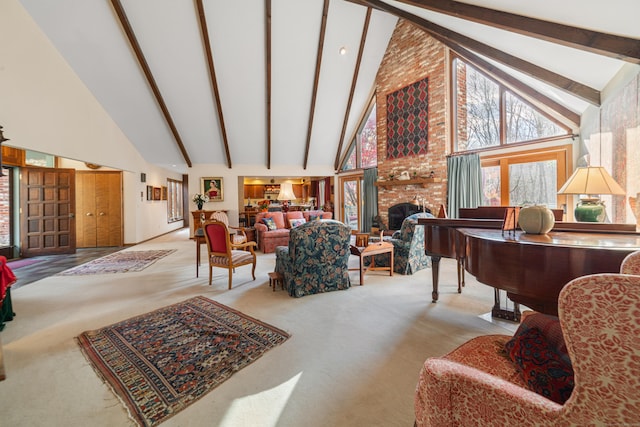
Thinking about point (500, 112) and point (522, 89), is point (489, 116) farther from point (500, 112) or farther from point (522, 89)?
point (522, 89)

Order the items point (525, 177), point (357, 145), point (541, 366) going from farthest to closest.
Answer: point (357, 145) < point (525, 177) < point (541, 366)

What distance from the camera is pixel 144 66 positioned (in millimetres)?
5980

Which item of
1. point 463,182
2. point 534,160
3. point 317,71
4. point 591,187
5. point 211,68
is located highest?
point 317,71

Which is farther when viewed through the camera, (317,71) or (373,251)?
(317,71)

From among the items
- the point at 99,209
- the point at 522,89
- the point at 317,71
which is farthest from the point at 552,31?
the point at 99,209

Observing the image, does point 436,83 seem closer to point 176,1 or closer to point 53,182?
point 176,1

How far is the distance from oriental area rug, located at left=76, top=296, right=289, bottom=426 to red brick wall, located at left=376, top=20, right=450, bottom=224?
5386 millimetres

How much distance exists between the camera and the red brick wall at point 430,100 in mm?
6246

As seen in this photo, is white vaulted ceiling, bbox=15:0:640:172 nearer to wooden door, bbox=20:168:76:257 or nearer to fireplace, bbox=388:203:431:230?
wooden door, bbox=20:168:76:257

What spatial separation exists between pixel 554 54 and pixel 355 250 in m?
3.64

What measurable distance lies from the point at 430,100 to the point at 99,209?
9.04 m

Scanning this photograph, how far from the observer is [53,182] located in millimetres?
6172

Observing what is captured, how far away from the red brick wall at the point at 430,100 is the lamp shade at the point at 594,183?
3.61 m

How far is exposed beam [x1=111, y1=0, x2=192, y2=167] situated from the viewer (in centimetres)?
506
